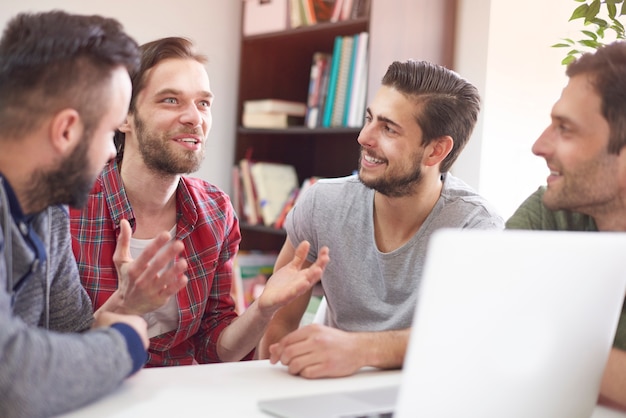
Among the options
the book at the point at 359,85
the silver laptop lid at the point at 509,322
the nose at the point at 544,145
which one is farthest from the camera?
the book at the point at 359,85

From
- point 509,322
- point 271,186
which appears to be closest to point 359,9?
point 271,186

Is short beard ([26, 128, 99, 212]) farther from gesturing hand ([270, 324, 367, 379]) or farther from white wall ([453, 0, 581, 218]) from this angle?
white wall ([453, 0, 581, 218])

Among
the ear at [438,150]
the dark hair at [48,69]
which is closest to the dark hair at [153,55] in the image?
the ear at [438,150]

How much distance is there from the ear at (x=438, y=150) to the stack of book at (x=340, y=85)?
27.0 inches

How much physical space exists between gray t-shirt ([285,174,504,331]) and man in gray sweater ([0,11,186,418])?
69cm

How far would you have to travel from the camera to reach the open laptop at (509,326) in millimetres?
778

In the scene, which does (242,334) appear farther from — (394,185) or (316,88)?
(316,88)

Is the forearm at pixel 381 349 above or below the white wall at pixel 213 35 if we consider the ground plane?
below

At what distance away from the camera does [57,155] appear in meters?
1.05

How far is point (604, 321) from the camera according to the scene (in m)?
0.98

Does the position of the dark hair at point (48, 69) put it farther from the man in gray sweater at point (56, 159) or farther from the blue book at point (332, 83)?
the blue book at point (332, 83)

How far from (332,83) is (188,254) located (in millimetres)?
1179

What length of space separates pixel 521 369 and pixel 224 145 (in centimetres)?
247

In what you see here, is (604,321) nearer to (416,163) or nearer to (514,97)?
(416,163)
